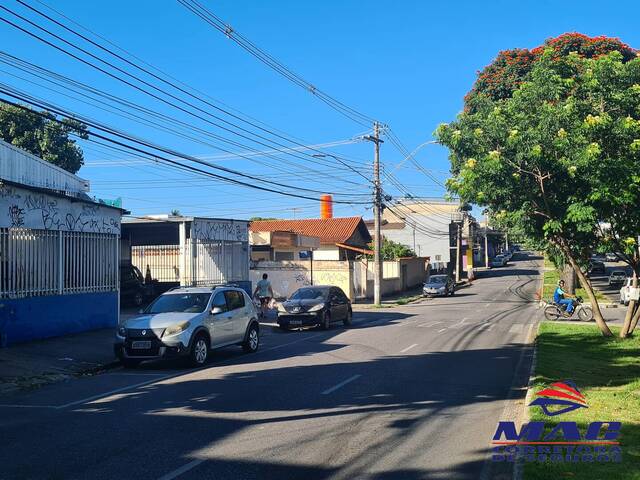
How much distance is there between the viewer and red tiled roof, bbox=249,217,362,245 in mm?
48056

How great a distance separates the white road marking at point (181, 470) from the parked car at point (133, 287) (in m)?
21.7

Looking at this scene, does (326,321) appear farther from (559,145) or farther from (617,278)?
(617,278)

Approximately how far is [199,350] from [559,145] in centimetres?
847

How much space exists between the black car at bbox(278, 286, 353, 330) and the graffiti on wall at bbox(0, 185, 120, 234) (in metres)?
6.20

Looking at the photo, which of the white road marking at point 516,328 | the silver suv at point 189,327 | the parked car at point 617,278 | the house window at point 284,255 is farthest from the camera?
the parked car at point 617,278

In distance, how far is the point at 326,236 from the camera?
48.9 metres

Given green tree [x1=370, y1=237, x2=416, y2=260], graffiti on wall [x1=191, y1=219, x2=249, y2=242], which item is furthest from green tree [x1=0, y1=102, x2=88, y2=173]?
green tree [x1=370, y1=237, x2=416, y2=260]

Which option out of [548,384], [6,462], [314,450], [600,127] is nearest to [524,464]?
[314,450]

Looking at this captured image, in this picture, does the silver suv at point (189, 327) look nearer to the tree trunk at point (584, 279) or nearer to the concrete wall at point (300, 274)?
the tree trunk at point (584, 279)

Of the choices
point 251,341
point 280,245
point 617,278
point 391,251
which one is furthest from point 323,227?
point 251,341

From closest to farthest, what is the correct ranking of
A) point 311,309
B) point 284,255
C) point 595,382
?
point 595,382
point 311,309
point 284,255

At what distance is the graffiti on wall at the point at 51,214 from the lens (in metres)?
15.2

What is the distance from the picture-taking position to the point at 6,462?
6.36 metres

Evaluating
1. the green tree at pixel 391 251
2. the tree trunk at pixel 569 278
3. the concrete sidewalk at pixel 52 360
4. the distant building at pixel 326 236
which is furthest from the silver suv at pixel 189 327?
the green tree at pixel 391 251
